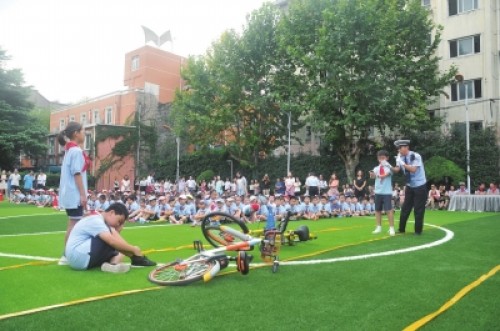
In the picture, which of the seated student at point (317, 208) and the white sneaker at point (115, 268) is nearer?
the white sneaker at point (115, 268)

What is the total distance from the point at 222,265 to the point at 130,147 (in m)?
36.6

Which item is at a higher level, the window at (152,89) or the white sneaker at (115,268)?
the window at (152,89)

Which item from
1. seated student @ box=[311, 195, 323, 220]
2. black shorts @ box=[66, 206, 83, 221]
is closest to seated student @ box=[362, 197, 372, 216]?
seated student @ box=[311, 195, 323, 220]

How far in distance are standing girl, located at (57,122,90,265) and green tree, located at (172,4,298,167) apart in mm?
20922

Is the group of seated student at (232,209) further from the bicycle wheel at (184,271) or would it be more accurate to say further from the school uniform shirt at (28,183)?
the school uniform shirt at (28,183)

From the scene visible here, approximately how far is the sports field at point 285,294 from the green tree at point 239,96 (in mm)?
21184

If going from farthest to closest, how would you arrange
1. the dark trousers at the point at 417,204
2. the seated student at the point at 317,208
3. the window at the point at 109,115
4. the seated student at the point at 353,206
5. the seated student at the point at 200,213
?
the window at the point at 109,115
the seated student at the point at 353,206
the seated student at the point at 317,208
the seated student at the point at 200,213
the dark trousers at the point at 417,204

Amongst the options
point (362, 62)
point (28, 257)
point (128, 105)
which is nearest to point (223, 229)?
point (28, 257)

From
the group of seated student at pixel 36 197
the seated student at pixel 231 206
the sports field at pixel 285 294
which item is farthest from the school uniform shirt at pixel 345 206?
the group of seated student at pixel 36 197

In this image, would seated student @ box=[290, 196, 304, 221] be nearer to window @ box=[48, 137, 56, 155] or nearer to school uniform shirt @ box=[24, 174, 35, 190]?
school uniform shirt @ box=[24, 174, 35, 190]

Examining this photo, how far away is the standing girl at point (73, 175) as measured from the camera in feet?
21.2

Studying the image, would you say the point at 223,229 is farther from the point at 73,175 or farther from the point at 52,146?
the point at 52,146

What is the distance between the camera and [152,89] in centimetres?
4419

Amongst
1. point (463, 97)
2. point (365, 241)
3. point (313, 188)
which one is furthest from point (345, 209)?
point (463, 97)
